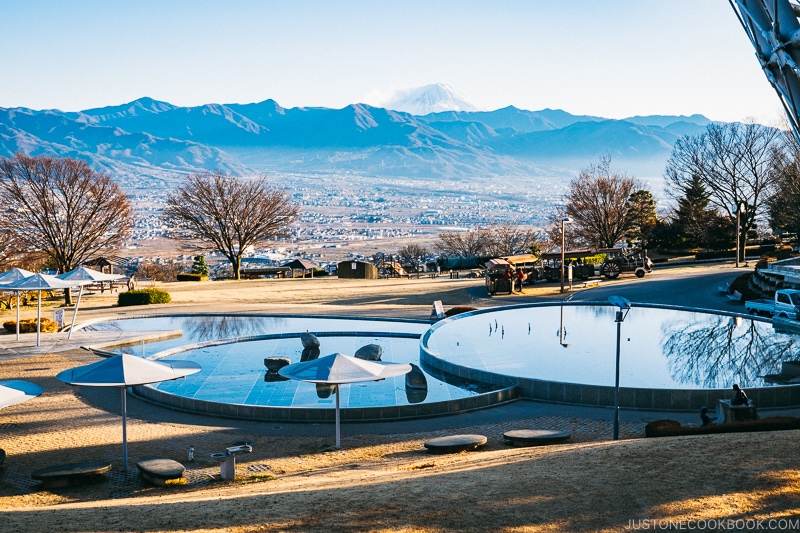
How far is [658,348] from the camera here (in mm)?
23469

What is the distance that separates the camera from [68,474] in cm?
1296

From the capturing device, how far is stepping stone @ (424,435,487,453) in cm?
1457

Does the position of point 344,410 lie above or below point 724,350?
below

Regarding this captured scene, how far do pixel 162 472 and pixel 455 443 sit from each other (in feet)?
17.7

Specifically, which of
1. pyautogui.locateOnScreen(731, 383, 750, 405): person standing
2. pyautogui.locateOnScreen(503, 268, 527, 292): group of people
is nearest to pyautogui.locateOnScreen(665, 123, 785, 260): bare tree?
pyautogui.locateOnScreen(503, 268, 527, 292): group of people

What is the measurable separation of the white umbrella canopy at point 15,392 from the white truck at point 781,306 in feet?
79.8

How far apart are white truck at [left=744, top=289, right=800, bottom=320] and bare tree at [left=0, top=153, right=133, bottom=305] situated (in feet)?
131

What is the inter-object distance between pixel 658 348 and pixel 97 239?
4061 cm

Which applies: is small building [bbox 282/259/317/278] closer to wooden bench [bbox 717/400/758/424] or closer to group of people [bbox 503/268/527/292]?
group of people [bbox 503/268/527/292]

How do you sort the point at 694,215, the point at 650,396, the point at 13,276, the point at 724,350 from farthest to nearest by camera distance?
1. the point at 694,215
2. the point at 13,276
3. the point at 724,350
4. the point at 650,396

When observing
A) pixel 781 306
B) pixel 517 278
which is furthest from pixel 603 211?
pixel 781 306

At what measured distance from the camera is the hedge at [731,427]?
548 inches

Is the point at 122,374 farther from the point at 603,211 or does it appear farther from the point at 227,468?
the point at 603,211

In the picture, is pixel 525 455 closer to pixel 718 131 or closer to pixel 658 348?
pixel 658 348
